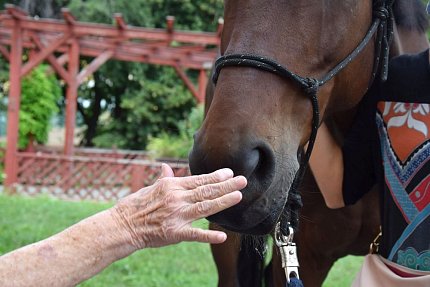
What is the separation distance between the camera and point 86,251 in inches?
51.5

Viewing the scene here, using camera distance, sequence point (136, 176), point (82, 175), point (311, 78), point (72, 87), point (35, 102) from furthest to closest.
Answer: point (35, 102)
point (72, 87)
point (136, 176)
point (82, 175)
point (311, 78)

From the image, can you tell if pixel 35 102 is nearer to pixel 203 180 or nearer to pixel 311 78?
pixel 311 78

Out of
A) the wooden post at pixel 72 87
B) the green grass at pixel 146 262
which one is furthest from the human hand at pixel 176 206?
the wooden post at pixel 72 87

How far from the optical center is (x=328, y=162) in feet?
7.15

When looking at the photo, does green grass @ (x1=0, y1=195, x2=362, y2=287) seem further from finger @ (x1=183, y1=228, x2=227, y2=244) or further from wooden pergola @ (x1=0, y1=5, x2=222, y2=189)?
wooden pergola @ (x1=0, y1=5, x2=222, y2=189)

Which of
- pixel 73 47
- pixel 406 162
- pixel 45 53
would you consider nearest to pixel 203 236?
pixel 406 162

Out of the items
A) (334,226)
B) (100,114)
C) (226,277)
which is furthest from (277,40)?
(100,114)

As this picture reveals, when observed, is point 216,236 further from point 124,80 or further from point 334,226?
point 124,80

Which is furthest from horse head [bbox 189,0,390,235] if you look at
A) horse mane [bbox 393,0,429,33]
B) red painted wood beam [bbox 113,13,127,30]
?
red painted wood beam [bbox 113,13,127,30]

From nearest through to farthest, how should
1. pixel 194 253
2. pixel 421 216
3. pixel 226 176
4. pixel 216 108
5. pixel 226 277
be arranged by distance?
1. pixel 226 176
2. pixel 216 108
3. pixel 421 216
4. pixel 226 277
5. pixel 194 253

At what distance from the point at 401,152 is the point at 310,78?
0.48 metres

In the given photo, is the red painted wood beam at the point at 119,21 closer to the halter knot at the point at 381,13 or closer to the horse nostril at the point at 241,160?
the halter knot at the point at 381,13

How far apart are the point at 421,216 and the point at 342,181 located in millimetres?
429

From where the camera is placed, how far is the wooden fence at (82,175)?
11812 millimetres
